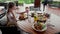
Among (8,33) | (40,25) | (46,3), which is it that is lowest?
(8,33)

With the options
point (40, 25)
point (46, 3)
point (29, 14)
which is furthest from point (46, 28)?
point (46, 3)

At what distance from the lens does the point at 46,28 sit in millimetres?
2090

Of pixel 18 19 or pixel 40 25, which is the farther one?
pixel 18 19

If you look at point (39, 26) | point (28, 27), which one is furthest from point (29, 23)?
point (39, 26)

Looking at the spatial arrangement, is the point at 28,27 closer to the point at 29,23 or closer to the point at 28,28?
the point at 28,28

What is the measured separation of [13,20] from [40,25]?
635 millimetres

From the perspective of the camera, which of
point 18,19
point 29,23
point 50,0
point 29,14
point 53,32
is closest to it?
point 53,32

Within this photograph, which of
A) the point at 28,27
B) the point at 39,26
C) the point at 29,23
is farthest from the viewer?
the point at 29,23

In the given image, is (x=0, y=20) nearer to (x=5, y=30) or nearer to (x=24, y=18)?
(x=24, y=18)

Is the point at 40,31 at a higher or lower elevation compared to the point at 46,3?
lower

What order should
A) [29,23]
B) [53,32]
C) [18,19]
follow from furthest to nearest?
[18,19]
[29,23]
[53,32]

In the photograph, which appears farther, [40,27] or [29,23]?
[29,23]

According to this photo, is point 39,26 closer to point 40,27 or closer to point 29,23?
point 40,27

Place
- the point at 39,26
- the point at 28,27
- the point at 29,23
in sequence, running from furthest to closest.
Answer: the point at 29,23 < the point at 28,27 < the point at 39,26
